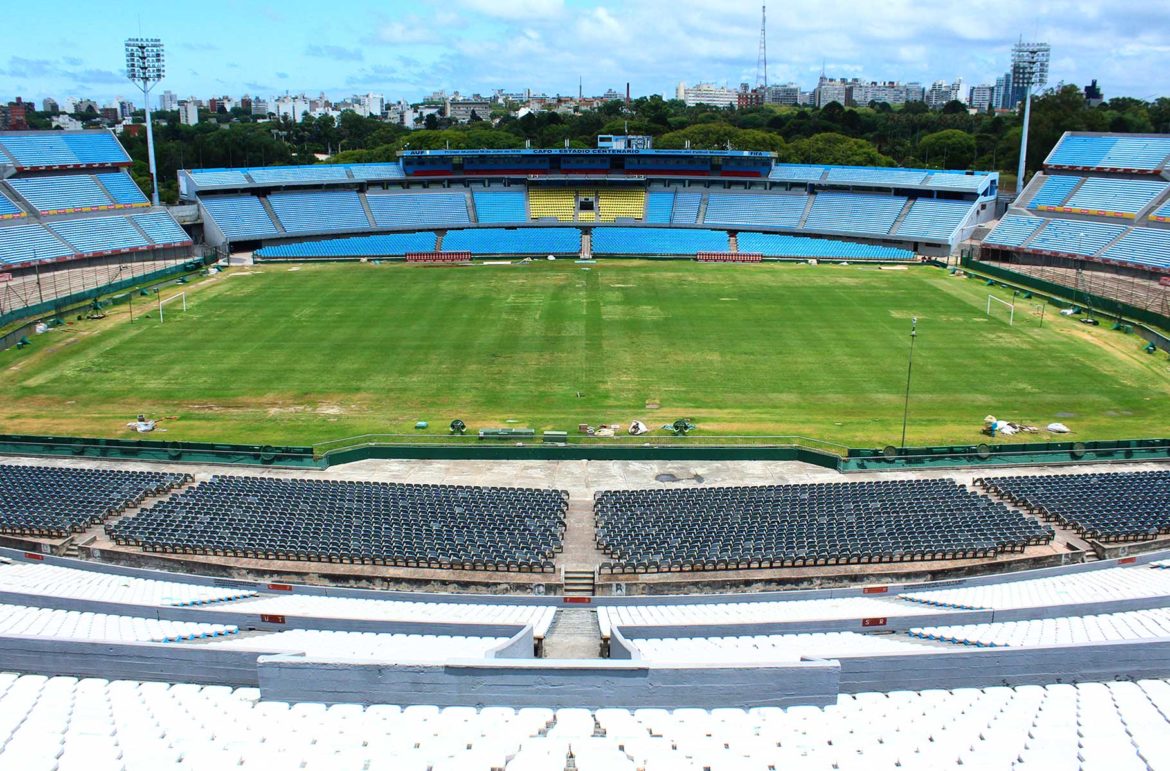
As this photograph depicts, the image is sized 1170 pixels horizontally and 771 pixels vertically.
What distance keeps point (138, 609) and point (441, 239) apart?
3004 inches

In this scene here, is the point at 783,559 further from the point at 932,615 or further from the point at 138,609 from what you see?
the point at 138,609

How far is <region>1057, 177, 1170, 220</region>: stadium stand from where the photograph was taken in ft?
267

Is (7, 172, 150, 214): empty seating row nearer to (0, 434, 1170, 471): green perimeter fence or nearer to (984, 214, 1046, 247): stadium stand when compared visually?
(0, 434, 1170, 471): green perimeter fence

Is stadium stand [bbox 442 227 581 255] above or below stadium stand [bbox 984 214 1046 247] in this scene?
below

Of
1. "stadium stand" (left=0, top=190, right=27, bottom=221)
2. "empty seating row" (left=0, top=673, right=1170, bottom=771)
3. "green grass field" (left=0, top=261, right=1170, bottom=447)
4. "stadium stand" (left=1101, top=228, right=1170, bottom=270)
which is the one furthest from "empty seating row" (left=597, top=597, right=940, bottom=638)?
"stadium stand" (left=0, top=190, right=27, bottom=221)

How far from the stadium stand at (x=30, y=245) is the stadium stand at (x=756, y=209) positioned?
61.7m

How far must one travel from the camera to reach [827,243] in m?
92.6

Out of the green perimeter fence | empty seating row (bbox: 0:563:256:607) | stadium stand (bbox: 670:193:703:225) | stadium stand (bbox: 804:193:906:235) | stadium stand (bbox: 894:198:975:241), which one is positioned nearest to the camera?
empty seating row (bbox: 0:563:256:607)

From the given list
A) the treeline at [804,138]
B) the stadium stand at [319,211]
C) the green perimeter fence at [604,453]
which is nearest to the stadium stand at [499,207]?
the stadium stand at [319,211]

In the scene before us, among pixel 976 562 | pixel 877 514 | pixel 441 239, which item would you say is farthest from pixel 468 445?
pixel 441 239

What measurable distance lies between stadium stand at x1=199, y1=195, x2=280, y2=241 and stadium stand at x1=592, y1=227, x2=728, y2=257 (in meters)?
33.5

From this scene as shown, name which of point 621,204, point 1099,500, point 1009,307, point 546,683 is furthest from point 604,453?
point 621,204

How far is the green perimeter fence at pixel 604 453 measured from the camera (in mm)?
36844

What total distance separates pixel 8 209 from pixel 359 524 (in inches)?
2640
